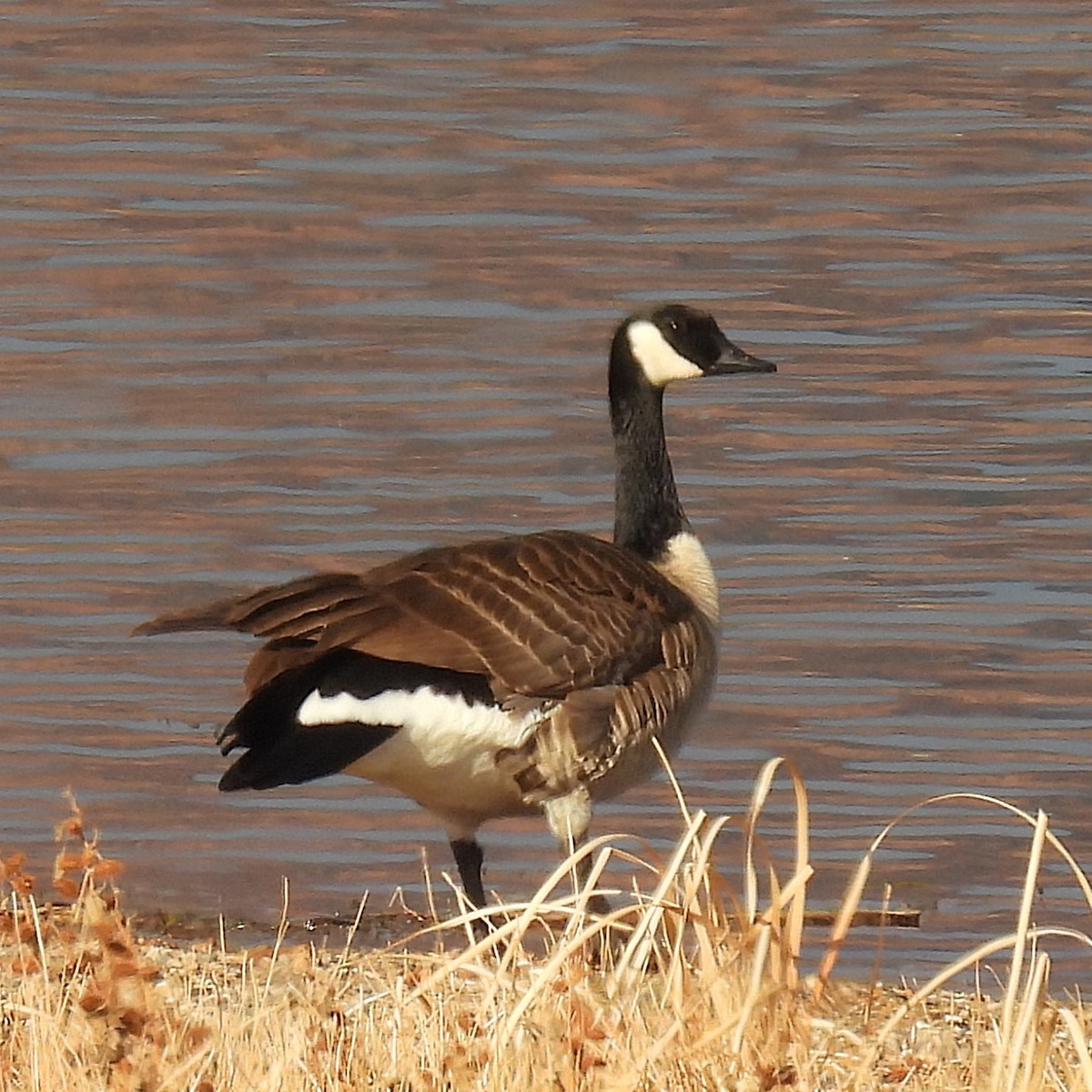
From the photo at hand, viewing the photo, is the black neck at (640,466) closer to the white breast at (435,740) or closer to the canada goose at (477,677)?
the canada goose at (477,677)

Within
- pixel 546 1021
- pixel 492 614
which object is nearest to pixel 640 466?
pixel 492 614

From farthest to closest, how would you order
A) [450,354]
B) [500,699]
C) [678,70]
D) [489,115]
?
1. [678,70]
2. [489,115]
3. [450,354]
4. [500,699]

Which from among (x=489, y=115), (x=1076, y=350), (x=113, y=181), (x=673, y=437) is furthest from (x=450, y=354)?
(x=489, y=115)

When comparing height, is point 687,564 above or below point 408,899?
above

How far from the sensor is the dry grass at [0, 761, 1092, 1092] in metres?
4.61

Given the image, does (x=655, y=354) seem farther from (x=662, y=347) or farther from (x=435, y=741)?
(x=435, y=741)

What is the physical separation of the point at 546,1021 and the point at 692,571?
351 cm

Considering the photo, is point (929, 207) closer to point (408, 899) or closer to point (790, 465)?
point (790, 465)

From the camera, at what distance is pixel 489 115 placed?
18812 mm

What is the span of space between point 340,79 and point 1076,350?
7482 mm

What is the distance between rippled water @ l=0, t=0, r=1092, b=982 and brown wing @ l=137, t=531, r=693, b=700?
1.10 meters

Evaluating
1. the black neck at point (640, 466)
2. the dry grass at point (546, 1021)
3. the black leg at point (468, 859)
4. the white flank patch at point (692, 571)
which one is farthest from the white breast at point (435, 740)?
the dry grass at point (546, 1021)

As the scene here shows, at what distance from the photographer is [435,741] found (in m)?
7.13

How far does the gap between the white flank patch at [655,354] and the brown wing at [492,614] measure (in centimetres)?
95
